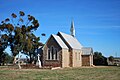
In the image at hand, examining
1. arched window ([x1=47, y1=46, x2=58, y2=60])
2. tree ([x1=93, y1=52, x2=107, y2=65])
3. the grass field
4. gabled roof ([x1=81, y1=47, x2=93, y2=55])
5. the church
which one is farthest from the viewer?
tree ([x1=93, y1=52, x2=107, y2=65])

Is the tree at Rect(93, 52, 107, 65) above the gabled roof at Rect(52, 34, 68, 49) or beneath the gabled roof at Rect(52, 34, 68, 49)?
beneath

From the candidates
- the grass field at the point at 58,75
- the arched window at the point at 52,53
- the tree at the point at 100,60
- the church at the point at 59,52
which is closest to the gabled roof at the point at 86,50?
the church at the point at 59,52

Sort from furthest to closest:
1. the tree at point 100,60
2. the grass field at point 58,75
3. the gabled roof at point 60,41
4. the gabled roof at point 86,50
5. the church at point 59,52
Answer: the tree at point 100,60
the gabled roof at point 86,50
the gabled roof at point 60,41
the church at point 59,52
the grass field at point 58,75

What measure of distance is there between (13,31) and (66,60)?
12770 millimetres

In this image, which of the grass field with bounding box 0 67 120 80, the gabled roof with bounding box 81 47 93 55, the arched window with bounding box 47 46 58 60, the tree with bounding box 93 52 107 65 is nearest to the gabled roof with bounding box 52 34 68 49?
the arched window with bounding box 47 46 58 60

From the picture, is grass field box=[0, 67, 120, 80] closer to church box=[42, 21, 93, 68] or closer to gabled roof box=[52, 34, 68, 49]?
church box=[42, 21, 93, 68]

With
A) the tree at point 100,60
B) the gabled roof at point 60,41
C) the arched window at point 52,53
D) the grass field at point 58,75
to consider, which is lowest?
the grass field at point 58,75

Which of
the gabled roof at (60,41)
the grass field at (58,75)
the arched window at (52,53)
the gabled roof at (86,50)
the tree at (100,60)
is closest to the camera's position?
the grass field at (58,75)

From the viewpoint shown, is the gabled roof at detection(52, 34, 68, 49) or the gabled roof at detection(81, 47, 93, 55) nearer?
the gabled roof at detection(52, 34, 68, 49)

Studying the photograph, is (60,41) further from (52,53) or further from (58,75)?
(58,75)

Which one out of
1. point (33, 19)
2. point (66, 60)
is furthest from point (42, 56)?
point (33, 19)

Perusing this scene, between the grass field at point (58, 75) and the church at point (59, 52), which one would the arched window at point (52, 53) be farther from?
the grass field at point (58, 75)

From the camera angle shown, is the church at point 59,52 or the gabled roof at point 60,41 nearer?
the church at point 59,52

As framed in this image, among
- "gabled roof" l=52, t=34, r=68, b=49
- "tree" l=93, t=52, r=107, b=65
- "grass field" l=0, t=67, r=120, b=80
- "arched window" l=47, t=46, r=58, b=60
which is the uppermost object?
"gabled roof" l=52, t=34, r=68, b=49
